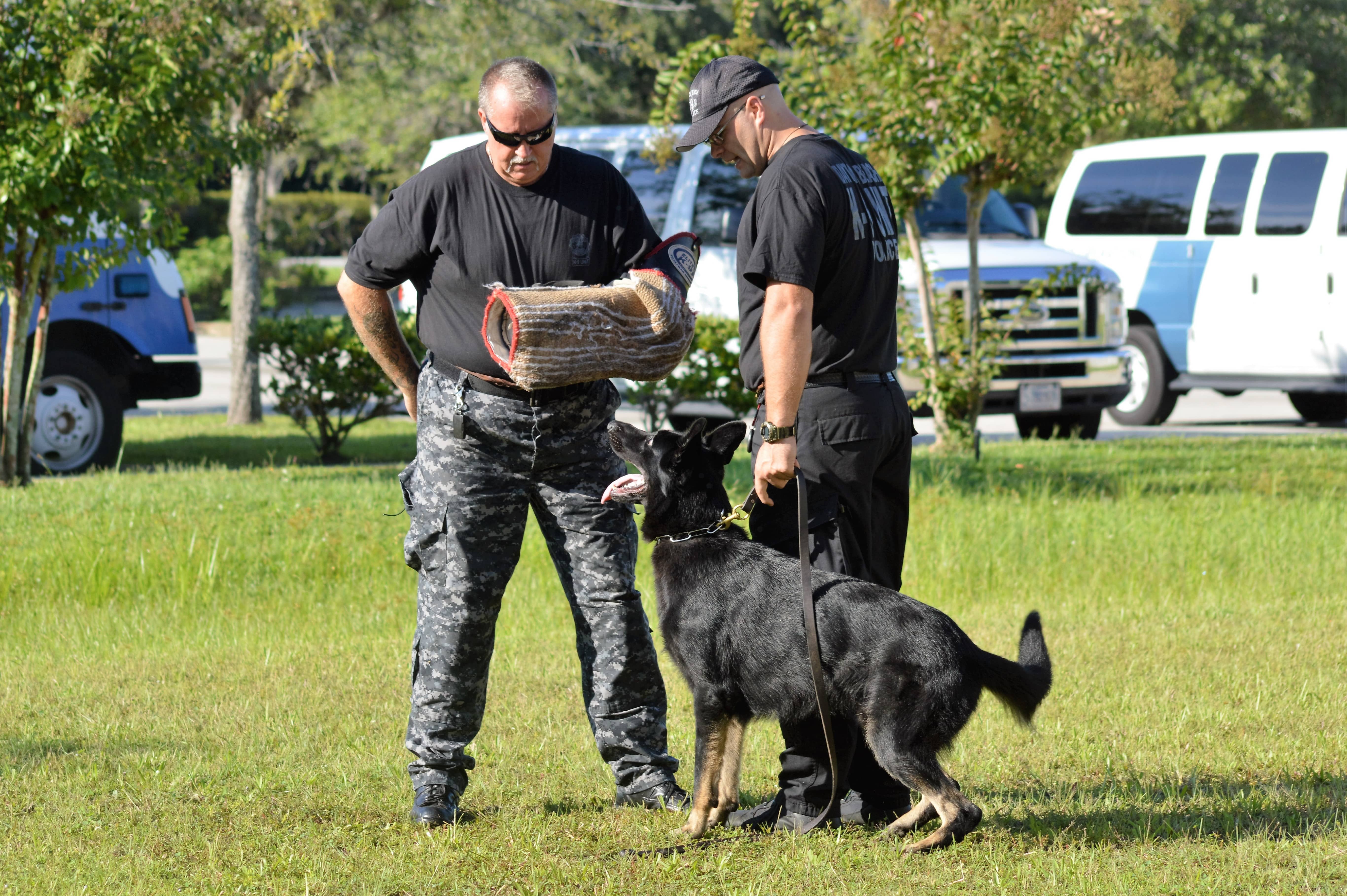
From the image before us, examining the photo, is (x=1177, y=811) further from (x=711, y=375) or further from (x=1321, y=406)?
(x=1321, y=406)

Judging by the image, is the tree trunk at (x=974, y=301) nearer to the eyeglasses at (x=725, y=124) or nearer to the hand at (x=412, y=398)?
the hand at (x=412, y=398)

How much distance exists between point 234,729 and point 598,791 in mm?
1497

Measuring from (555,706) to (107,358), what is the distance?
6932 mm

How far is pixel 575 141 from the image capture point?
1254cm

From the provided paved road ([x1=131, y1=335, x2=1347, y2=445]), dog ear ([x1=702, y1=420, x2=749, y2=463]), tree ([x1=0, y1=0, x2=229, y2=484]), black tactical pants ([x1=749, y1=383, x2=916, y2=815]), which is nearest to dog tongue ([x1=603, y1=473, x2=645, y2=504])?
dog ear ([x1=702, y1=420, x2=749, y2=463])

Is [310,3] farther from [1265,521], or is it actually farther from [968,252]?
[1265,521]

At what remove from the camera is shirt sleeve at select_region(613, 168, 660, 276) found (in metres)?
4.23

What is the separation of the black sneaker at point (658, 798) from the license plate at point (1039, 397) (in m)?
7.75

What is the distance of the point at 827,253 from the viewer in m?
3.84

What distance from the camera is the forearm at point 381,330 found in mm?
4250

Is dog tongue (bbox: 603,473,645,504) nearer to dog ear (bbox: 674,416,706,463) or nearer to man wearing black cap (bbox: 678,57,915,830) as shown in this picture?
dog ear (bbox: 674,416,706,463)

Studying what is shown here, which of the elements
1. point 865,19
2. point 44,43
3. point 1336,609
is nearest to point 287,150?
point 44,43

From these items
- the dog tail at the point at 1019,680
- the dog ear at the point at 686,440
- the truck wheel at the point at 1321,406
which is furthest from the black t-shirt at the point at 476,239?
the truck wheel at the point at 1321,406

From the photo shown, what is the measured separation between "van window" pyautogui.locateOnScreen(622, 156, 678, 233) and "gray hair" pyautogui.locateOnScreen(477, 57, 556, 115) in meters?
7.77
